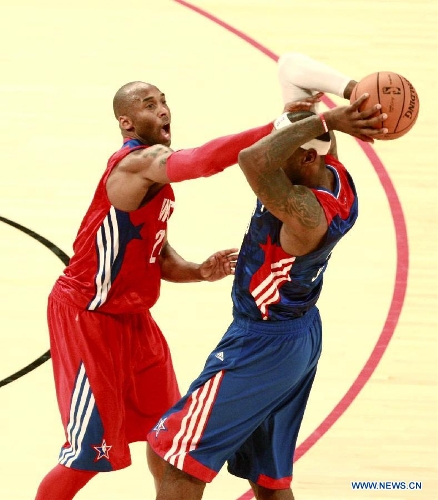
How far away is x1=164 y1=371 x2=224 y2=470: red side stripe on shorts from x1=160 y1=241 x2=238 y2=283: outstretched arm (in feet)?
2.78

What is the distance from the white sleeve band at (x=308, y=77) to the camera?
488cm

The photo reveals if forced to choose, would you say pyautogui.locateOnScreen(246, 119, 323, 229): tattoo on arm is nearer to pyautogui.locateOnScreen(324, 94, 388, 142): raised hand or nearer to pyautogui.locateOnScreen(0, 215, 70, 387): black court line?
pyautogui.locateOnScreen(324, 94, 388, 142): raised hand

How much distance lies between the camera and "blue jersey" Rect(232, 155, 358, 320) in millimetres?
5004

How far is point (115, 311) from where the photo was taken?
5711mm

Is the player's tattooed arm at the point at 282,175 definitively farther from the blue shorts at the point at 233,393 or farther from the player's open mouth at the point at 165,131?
the player's open mouth at the point at 165,131

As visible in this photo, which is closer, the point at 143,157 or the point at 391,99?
the point at 391,99

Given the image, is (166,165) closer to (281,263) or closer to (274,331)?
(281,263)

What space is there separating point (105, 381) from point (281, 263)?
119cm

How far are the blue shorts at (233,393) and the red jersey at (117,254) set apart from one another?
2.10 ft

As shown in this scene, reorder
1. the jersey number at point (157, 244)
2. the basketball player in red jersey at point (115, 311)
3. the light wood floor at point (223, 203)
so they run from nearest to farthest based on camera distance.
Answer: the basketball player in red jersey at point (115, 311) → the jersey number at point (157, 244) → the light wood floor at point (223, 203)

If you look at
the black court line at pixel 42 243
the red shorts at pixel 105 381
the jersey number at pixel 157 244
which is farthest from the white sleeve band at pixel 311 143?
the black court line at pixel 42 243

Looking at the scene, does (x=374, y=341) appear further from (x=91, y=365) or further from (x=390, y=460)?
(x=91, y=365)

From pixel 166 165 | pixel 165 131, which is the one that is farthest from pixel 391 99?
pixel 165 131
